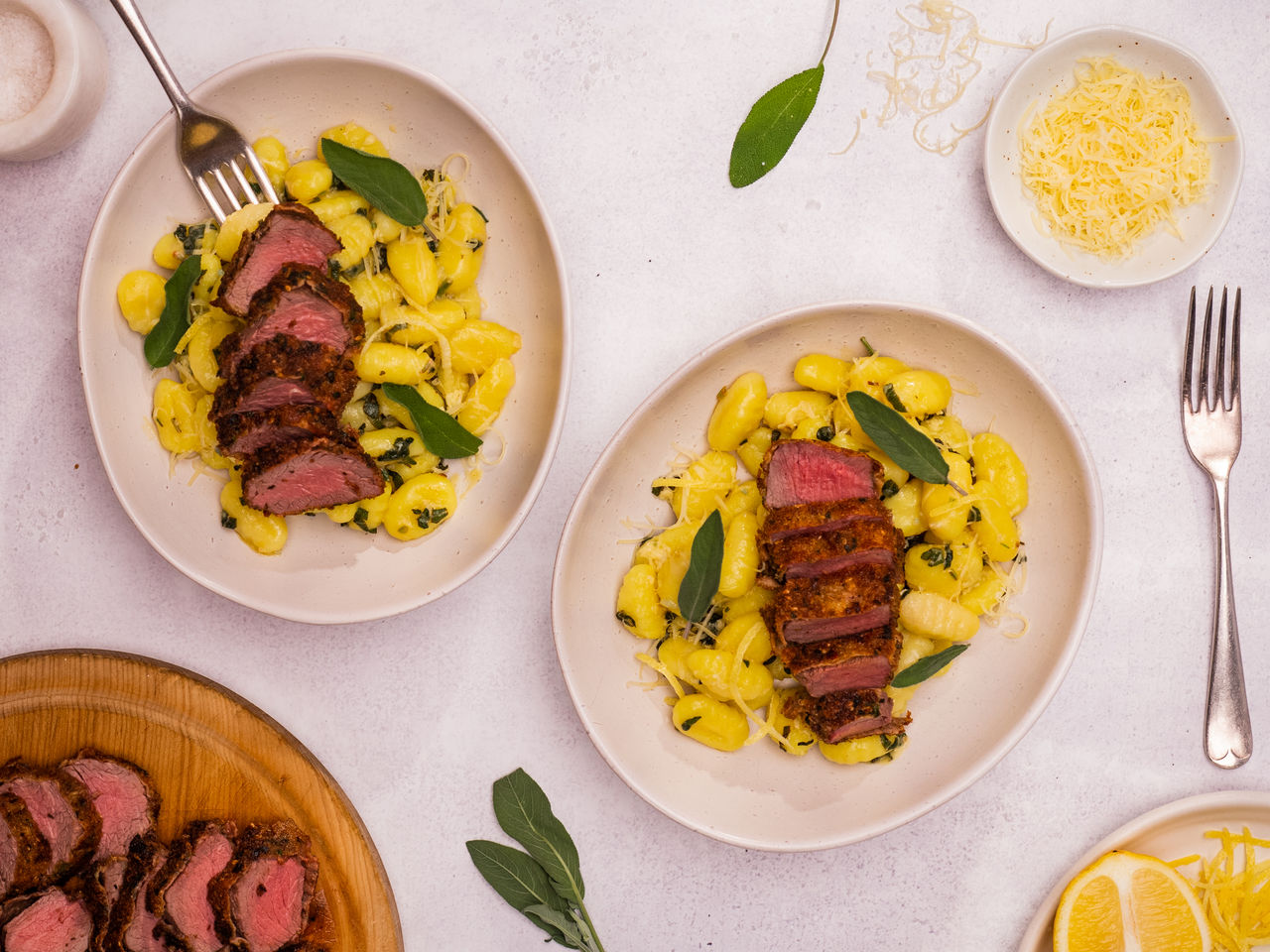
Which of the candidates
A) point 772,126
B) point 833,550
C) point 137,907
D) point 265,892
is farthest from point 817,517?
point 137,907

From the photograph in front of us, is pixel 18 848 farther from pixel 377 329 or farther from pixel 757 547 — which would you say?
pixel 757 547

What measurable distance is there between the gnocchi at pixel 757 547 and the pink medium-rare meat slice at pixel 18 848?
1.55 meters

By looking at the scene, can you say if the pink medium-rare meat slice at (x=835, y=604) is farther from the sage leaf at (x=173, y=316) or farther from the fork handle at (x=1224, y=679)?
the sage leaf at (x=173, y=316)

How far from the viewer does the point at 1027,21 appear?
231cm

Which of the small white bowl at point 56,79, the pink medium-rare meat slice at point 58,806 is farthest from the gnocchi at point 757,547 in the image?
the small white bowl at point 56,79

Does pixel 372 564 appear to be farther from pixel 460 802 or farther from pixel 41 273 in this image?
pixel 41 273

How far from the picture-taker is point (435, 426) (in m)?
2.06

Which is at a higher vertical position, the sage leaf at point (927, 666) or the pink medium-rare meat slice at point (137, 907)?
the pink medium-rare meat slice at point (137, 907)

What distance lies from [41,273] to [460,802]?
1.80 m

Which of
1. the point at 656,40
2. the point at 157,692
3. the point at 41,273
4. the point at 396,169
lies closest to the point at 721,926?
the point at 157,692

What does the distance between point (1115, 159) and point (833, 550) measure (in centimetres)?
122

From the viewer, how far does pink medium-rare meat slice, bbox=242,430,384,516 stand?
204 centimetres

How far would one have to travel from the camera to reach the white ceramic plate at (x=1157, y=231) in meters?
2.19

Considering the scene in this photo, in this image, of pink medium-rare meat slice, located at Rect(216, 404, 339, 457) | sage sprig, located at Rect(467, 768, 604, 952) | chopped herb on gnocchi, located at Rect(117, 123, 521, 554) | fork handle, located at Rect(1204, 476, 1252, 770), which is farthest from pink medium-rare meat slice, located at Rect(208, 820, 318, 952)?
fork handle, located at Rect(1204, 476, 1252, 770)
